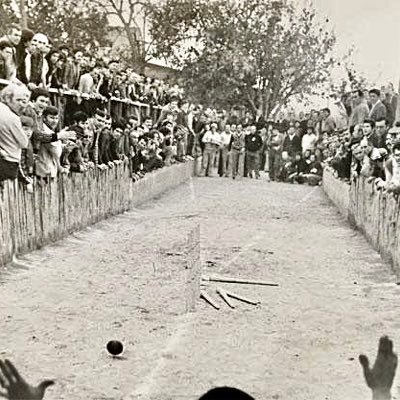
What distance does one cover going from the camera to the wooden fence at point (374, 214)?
6.97m

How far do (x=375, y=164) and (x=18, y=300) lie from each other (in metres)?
5.36

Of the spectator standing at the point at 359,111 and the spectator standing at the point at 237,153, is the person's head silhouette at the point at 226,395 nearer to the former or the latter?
the spectator standing at the point at 359,111

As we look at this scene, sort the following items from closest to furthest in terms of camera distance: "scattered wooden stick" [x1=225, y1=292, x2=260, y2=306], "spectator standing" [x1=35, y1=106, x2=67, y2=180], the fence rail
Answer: "scattered wooden stick" [x1=225, y1=292, x2=260, y2=306], "spectator standing" [x1=35, y1=106, x2=67, y2=180], the fence rail

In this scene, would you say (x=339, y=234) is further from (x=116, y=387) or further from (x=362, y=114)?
(x=116, y=387)

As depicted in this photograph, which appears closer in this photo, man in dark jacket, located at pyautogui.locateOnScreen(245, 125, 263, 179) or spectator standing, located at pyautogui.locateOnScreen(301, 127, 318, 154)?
spectator standing, located at pyautogui.locateOnScreen(301, 127, 318, 154)

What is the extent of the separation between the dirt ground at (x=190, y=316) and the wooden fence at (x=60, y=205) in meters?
0.16

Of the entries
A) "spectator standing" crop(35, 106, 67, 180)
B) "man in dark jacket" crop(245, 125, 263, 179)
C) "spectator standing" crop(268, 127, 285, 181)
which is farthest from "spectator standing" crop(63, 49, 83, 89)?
"spectator standing" crop(268, 127, 285, 181)

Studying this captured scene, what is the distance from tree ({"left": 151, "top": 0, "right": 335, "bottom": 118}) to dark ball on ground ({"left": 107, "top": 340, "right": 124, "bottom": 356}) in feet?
7.41

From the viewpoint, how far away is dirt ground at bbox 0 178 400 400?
3.83m

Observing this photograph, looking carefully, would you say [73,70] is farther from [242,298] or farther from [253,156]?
[253,156]

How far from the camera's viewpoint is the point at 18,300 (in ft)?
17.3

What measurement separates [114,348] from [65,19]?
5.70 meters

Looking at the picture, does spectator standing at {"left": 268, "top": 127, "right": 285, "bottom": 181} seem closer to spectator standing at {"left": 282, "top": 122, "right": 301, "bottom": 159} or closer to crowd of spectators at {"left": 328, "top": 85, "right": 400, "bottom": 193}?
spectator standing at {"left": 282, "top": 122, "right": 301, "bottom": 159}

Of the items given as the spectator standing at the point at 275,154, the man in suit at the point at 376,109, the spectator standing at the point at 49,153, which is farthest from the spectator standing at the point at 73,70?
the spectator standing at the point at 275,154
